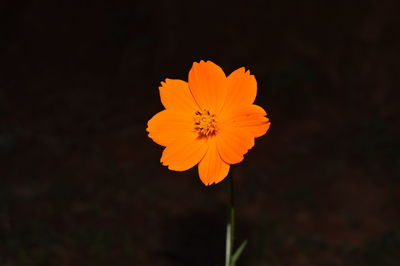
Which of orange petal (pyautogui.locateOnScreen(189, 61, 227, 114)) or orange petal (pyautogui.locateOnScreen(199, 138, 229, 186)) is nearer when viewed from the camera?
orange petal (pyautogui.locateOnScreen(199, 138, 229, 186))

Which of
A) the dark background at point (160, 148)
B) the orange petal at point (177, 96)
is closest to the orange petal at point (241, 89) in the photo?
the orange petal at point (177, 96)

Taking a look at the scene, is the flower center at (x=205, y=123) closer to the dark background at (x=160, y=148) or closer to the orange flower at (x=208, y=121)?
the orange flower at (x=208, y=121)

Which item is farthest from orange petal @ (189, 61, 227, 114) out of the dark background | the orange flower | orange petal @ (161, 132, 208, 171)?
the dark background

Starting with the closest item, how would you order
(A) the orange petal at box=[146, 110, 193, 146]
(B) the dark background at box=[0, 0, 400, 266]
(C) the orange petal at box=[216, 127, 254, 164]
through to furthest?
(C) the orange petal at box=[216, 127, 254, 164]
(A) the orange petal at box=[146, 110, 193, 146]
(B) the dark background at box=[0, 0, 400, 266]

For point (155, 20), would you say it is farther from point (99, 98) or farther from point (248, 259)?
point (248, 259)

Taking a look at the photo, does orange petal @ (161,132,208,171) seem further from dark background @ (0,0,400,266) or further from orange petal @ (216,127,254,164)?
dark background @ (0,0,400,266)

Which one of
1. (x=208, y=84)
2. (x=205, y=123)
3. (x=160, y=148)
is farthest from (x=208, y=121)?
(x=160, y=148)
